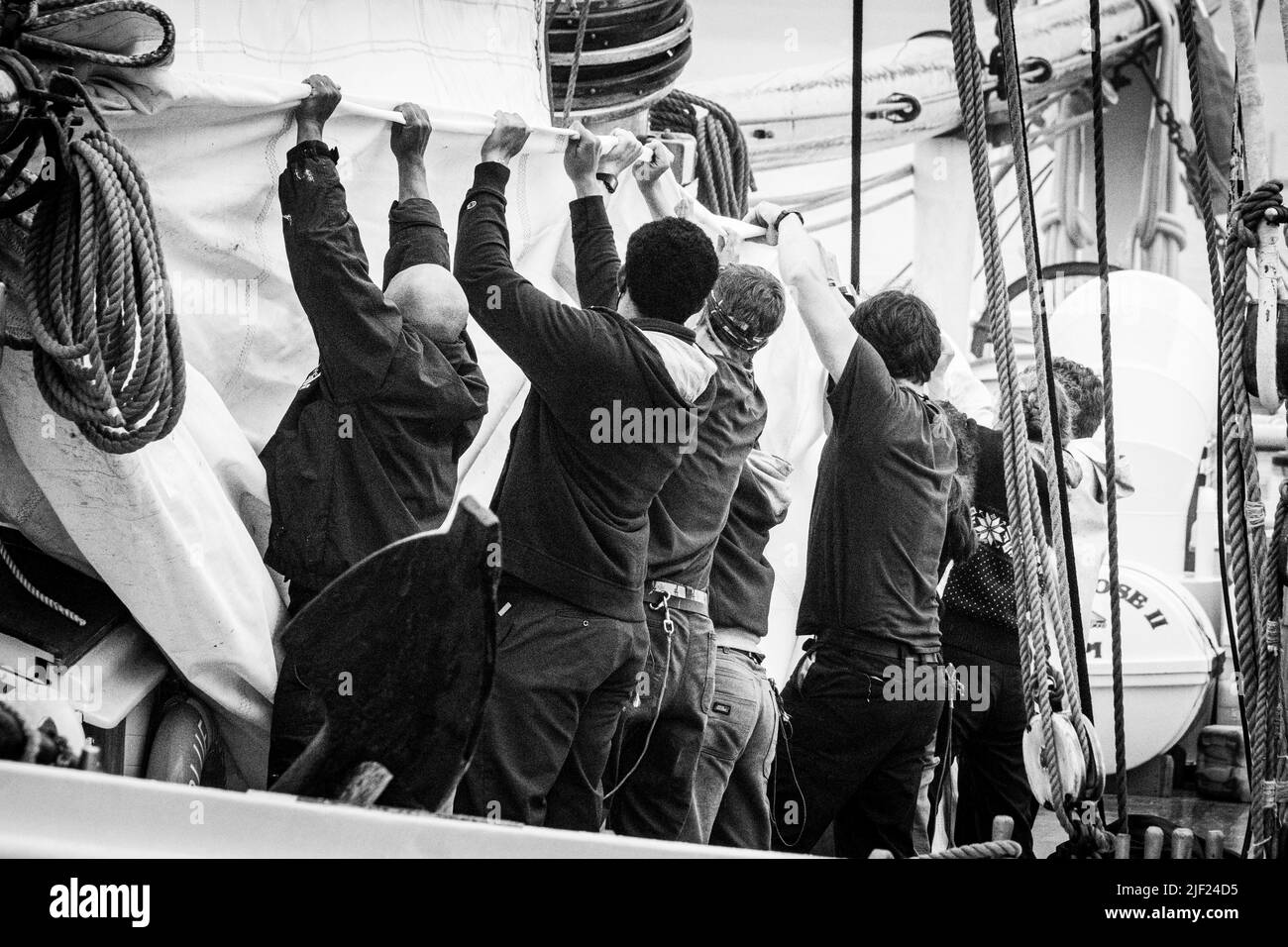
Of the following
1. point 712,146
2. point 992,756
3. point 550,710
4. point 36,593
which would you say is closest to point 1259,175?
point 550,710

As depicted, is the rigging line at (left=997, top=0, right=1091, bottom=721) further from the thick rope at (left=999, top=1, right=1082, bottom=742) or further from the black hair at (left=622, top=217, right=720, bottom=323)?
the black hair at (left=622, top=217, right=720, bottom=323)

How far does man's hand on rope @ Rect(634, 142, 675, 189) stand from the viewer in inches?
159

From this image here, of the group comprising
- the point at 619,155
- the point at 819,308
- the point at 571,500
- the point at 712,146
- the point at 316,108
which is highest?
the point at 712,146

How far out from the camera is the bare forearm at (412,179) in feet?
10.4

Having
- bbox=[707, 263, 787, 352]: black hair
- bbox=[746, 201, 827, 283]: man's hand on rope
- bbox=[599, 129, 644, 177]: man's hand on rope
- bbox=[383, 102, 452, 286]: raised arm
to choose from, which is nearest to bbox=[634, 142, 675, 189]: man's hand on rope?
bbox=[599, 129, 644, 177]: man's hand on rope

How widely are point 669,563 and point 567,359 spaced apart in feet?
1.85

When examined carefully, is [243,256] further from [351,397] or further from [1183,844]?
[1183,844]

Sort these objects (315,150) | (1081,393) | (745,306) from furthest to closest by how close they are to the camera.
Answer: (1081,393), (745,306), (315,150)

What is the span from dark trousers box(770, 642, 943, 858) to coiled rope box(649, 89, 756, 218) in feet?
8.20

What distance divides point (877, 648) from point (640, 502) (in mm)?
835

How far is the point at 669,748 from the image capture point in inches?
132

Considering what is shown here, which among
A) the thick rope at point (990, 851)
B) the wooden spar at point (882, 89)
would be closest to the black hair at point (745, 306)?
the thick rope at point (990, 851)

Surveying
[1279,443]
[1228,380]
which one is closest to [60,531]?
[1228,380]
